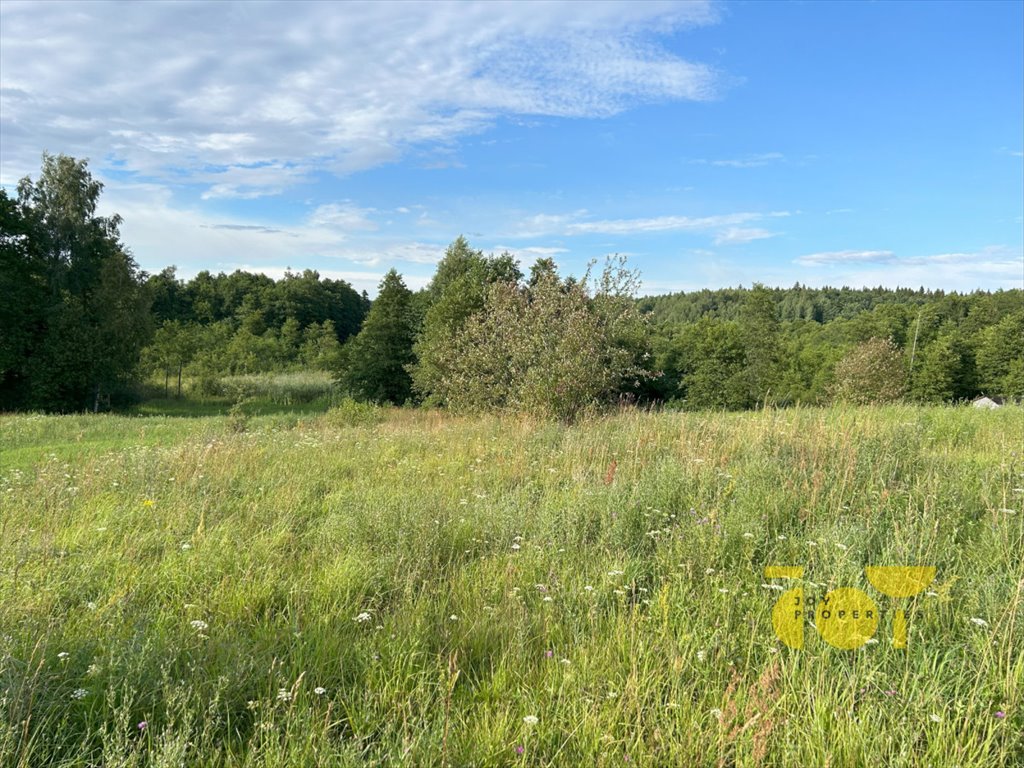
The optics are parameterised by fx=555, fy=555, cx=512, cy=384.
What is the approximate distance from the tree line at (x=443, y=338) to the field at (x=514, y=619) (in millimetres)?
4690

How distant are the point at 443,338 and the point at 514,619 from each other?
79.1 ft

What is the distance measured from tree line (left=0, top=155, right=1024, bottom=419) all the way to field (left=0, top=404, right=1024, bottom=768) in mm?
4690

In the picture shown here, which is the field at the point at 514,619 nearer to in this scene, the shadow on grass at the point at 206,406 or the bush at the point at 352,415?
the bush at the point at 352,415

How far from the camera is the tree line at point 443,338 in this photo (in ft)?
46.0

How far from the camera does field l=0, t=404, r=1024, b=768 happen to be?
1.99m

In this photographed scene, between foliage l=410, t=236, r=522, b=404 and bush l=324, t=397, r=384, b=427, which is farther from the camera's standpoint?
foliage l=410, t=236, r=522, b=404

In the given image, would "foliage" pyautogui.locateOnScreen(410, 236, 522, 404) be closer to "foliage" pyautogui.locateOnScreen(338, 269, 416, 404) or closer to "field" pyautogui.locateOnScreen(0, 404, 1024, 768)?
"foliage" pyautogui.locateOnScreen(338, 269, 416, 404)

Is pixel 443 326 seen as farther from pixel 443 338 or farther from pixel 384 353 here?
pixel 384 353

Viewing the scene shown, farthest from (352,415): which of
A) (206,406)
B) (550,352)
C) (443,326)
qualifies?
(206,406)

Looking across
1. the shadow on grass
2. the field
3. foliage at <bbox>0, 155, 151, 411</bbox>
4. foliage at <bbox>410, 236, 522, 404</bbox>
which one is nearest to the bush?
foliage at <bbox>410, 236, 522, 404</bbox>

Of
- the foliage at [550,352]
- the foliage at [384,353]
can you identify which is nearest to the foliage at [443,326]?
the foliage at [384,353]

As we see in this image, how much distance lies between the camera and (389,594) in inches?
126

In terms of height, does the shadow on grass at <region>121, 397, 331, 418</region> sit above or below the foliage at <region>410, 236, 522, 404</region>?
below

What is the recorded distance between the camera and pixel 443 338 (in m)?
26.4
